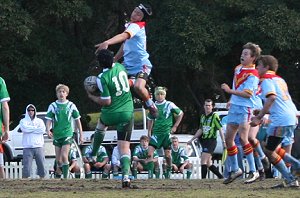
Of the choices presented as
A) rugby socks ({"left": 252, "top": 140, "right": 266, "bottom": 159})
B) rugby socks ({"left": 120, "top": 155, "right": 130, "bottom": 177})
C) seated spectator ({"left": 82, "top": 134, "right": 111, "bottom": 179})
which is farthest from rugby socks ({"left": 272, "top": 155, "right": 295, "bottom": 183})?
seated spectator ({"left": 82, "top": 134, "right": 111, "bottom": 179})

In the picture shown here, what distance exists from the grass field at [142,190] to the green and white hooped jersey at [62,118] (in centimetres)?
399

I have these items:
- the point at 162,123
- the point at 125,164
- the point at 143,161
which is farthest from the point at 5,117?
the point at 143,161

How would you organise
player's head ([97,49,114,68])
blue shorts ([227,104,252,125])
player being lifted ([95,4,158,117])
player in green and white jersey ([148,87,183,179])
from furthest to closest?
1. player in green and white jersey ([148,87,183,179])
2. player being lifted ([95,4,158,117])
3. blue shorts ([227,104,252,125])
4. player's head ([97,49,114,68])

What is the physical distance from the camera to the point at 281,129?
13.4m

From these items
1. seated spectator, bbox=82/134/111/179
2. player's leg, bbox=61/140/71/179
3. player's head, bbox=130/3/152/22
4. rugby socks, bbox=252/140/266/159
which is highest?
player's head, bbox=130/3/152/22

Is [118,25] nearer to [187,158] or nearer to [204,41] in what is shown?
[204,41]

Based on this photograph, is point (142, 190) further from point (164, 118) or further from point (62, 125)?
point (164, 118)

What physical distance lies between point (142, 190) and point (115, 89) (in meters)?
1.56

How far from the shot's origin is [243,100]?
48.2ft

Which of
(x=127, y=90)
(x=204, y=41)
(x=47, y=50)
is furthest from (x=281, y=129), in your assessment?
(x=47, y=50)

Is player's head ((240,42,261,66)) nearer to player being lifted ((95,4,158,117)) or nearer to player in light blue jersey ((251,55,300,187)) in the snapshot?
player in light blue jersey ((251,55,300,187))

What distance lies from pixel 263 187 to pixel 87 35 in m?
22.5

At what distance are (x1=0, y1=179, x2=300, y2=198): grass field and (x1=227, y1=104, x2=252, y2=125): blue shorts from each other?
3.48 feet

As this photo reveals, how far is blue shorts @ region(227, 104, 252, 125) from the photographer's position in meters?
14.7
